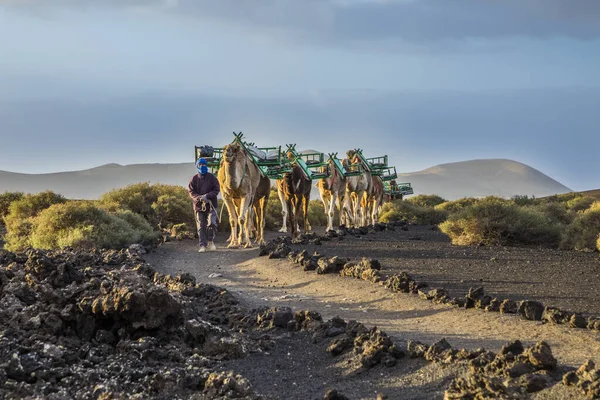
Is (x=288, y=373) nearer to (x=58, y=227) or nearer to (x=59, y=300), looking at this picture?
(x=59, y=300)

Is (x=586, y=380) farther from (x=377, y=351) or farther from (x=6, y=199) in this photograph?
(x=6, y=199)

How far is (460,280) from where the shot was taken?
49.6 ft

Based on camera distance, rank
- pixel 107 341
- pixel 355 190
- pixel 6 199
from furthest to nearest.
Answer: pixel 355 190, pixel 6 199, pixel 107 341

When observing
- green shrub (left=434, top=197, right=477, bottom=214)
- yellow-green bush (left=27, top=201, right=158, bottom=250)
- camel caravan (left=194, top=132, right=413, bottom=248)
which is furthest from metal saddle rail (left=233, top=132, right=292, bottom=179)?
green shrub (left=434, top=197, right=477, bottom=214)

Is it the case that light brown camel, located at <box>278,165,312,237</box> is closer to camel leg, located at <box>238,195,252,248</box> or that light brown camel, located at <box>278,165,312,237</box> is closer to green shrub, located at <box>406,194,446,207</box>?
camel leg, located at <box>238,195,252,248</box>

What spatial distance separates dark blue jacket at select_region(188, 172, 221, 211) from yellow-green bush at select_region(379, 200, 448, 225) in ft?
79.0

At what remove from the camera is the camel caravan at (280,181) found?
21.1 meters

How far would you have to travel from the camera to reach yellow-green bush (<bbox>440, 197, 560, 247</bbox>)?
23469 mm

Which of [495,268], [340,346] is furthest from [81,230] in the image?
[340,346]

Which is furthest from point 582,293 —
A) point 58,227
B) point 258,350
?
point 58,227

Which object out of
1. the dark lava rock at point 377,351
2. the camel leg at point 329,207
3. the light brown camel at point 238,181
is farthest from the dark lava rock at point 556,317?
the camel leg at point 329,207

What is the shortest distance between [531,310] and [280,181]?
15546 mm

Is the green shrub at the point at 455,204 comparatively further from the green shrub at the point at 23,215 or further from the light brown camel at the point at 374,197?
the green shrub at the point at 23,215

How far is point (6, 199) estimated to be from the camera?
3381 cm
